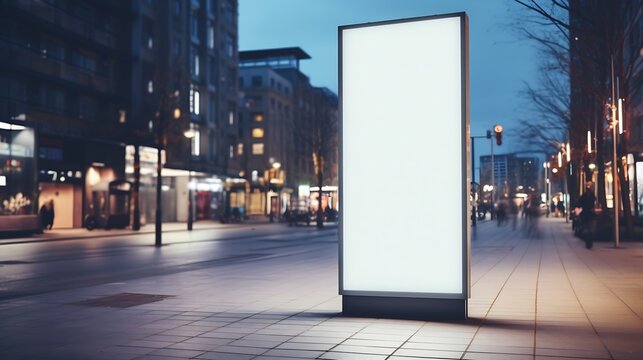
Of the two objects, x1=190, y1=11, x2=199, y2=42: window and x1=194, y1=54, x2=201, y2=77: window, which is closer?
x1=190, y1=11, x2=199, y2=42: window

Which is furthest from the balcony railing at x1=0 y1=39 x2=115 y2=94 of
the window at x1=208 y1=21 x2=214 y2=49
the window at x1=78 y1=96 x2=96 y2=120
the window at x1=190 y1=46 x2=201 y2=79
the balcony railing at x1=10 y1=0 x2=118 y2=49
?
the window at x1=208 y1=21 x2=214 y2=49

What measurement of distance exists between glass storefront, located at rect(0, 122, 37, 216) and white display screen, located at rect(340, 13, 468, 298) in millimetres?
25856

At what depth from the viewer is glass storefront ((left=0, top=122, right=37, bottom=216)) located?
30719 mm

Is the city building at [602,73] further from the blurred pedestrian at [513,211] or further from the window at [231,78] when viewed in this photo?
the window at [231,78]

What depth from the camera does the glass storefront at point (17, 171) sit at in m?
30.7

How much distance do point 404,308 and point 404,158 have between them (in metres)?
1.70

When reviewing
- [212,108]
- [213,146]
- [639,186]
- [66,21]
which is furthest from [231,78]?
[639,186]

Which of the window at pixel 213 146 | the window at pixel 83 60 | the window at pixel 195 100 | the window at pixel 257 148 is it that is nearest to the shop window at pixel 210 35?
the window at pixel 195 100

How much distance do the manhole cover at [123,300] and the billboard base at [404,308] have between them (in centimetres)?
316

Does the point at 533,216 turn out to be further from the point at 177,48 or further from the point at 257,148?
the point at 257,148

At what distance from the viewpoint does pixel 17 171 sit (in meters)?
31.8

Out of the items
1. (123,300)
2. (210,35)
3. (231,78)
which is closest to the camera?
(123,300)

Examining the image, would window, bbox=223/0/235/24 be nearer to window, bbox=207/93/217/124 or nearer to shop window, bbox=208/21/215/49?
shop window, bbox=208/21/215/49

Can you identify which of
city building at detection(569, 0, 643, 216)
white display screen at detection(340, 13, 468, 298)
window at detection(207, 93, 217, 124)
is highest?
window at detection(207, 93, 217, 124)
